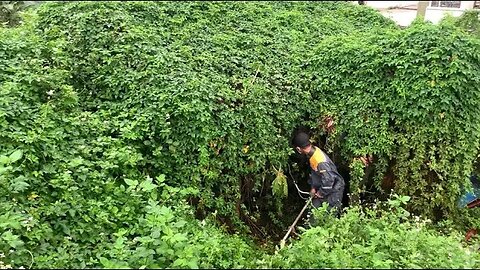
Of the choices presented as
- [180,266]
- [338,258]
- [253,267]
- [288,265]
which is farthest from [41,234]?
[338,258]

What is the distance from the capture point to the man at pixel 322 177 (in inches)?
231

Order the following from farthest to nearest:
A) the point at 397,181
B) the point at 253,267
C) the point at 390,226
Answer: the point at 397,181 < the point at 390,226 < the point at 253,267

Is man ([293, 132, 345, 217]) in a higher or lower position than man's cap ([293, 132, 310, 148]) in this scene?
lower

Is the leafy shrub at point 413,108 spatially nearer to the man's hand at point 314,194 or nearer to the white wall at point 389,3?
the man's hand at point 314,194

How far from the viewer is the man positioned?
5.86 metres

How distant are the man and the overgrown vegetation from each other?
243 mm

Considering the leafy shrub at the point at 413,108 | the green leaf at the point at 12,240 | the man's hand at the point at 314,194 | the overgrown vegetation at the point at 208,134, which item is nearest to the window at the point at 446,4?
the overgrown vegetation at the point at 208,134

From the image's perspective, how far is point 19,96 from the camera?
16.3 feet

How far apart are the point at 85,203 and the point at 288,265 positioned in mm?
1917

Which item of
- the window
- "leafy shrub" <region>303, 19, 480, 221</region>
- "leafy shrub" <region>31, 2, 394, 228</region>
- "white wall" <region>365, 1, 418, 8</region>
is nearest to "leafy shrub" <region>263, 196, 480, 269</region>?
"leafy shrub" <region>31, 2, 394, 228</region>

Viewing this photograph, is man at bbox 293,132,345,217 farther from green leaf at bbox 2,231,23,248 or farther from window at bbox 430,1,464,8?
window at bbox 430,1,464,8

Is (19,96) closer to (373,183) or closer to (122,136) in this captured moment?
(122,136)

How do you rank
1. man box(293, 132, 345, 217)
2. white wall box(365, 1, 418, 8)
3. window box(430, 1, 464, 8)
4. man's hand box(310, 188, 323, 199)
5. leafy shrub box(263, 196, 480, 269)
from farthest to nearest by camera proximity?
white wall box(365, 1, 418, 8)
window box(430, 1, 464, 8)
man's hand box(310, 188, 323, 199)
man box(293, 132, 345, 217)
leafy shrub box(263, 196, 480, 269)

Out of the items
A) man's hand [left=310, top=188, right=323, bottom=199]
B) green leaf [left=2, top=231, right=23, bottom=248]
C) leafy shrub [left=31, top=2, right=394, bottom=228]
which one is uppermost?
leafy shrub [left=31, top=2, right=394, bottom=228]
